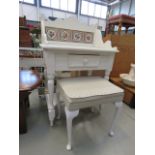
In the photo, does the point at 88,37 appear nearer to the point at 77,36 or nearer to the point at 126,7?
the point at 77,36

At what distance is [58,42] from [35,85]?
0.53 m

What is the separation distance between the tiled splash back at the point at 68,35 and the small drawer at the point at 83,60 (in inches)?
13.9

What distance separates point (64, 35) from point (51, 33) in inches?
5.4

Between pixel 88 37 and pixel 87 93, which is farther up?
pixel 88 37

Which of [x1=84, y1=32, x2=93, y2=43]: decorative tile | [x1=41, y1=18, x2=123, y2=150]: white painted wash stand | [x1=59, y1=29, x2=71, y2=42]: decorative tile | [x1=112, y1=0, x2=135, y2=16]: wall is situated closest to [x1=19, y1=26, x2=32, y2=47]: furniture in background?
[x1=41, y1=18, x2=123, y2=150]: white painted wash stand

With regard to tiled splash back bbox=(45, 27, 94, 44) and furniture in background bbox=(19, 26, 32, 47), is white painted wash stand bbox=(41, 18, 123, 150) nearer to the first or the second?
tiled splash back bbox=(45, 27, 94, 44)

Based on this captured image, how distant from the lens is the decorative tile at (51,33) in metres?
1.11

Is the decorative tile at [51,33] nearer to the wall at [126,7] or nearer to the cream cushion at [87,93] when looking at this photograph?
the cream cushion at [87,93]

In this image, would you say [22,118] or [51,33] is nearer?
[22,118]

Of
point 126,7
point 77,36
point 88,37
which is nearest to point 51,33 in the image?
point 77,36

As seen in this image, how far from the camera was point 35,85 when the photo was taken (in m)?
0.88

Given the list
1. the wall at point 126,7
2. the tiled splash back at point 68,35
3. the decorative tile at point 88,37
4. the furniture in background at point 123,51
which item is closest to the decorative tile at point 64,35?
the tiled splash back at point 68,35

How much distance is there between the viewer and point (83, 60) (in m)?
0.99

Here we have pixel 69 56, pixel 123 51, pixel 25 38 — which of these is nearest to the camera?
pixel 69 56
